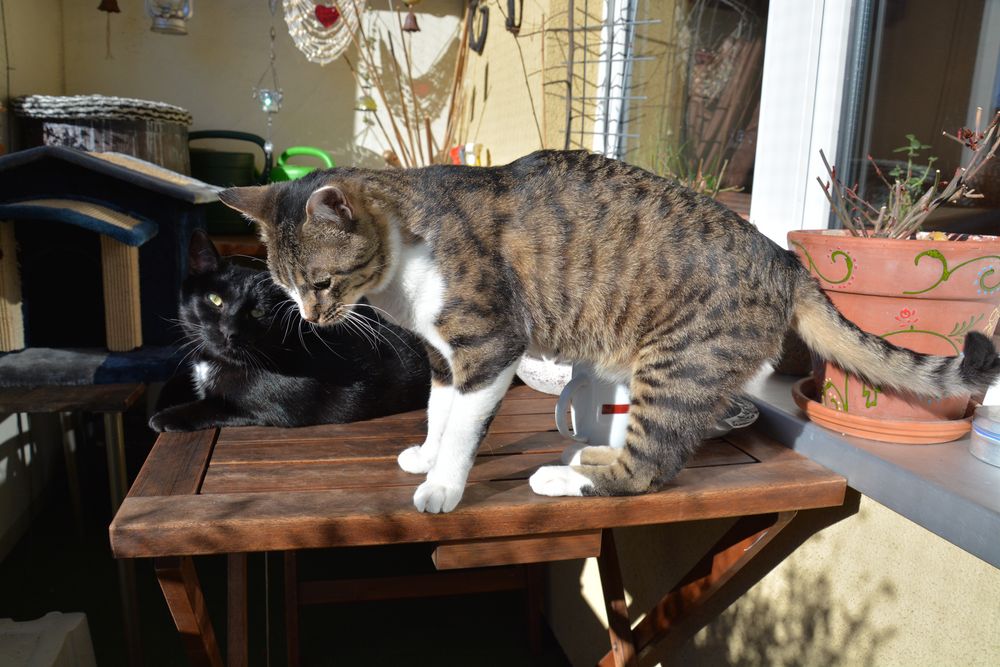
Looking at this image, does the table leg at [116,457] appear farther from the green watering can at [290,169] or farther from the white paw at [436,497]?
the green watering can at [290,169]

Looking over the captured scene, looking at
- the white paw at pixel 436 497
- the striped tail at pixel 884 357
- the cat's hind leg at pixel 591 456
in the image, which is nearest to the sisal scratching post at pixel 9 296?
the white paw at pixel 436 497

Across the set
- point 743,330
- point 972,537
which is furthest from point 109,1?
point 972,537

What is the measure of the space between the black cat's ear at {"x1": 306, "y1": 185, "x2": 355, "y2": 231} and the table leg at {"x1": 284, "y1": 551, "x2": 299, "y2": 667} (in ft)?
3.78

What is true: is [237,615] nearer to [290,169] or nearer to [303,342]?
[303,342]

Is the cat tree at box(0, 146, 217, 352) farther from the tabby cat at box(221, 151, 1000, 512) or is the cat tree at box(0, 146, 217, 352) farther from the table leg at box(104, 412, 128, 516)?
the tabby cat at box(221, 151, 1000, 512)

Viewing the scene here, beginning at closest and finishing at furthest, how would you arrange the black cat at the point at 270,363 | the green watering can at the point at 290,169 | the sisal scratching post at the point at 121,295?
the black cat at the point at 270,363 < the sisal scratching post at the point at 121,295 < the green watering can at the point at 290,169

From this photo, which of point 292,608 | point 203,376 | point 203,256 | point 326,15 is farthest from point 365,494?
point 326,15

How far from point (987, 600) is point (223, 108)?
Answer: 11.4 feet

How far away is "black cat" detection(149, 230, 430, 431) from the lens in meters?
1.46

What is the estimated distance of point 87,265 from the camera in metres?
2.12

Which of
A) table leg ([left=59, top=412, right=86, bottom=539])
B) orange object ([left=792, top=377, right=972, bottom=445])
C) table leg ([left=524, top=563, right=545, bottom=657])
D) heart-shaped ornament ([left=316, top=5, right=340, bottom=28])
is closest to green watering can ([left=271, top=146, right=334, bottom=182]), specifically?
heart-shaped ornament ([left=316, top=5, right=340, bottom=28])

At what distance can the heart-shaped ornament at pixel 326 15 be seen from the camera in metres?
3.14

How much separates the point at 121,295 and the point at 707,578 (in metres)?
1.59

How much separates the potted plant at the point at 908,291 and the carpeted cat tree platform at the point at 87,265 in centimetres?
154
